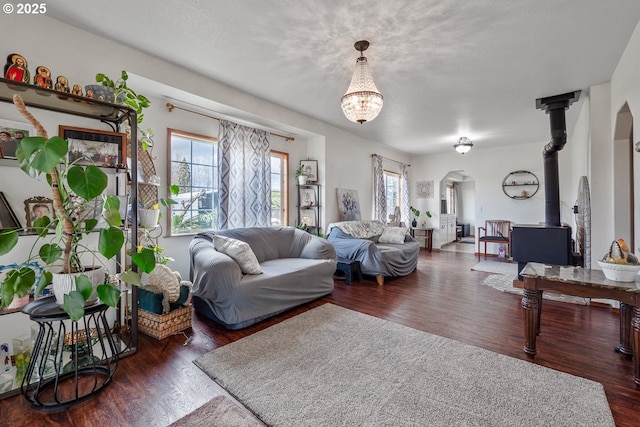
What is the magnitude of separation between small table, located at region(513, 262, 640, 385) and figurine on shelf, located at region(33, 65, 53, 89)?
3694 millimetres

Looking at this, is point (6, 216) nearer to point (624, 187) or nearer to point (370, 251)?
point (370, 251)

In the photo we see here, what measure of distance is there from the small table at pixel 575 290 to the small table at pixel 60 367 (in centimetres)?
296

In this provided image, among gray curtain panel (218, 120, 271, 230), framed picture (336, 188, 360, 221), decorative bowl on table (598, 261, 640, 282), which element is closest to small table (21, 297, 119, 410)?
gray curtain panel (218, 120, 271, 230)

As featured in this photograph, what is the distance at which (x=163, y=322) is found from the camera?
2.37m

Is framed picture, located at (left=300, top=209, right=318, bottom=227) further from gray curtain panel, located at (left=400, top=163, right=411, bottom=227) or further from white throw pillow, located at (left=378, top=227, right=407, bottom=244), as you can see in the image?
gray curtain panel, located at (left=400, top=163, right=411, bottom=227)

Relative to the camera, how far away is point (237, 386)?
5.65 ft

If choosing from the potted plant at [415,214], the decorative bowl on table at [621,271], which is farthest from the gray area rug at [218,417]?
the potted plant at [415,214]

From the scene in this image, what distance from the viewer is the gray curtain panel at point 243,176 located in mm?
3668

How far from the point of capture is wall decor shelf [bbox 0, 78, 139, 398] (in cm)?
183

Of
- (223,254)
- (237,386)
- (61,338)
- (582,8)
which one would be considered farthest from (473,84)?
(61,338)

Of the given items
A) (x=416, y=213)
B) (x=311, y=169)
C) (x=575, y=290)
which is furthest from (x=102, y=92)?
(x=416, y=213)

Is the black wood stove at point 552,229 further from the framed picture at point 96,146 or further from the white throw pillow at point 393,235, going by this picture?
the framed picture at point 96,146

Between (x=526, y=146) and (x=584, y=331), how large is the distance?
16.7ft

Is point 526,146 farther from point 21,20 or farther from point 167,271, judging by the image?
point 21,20
